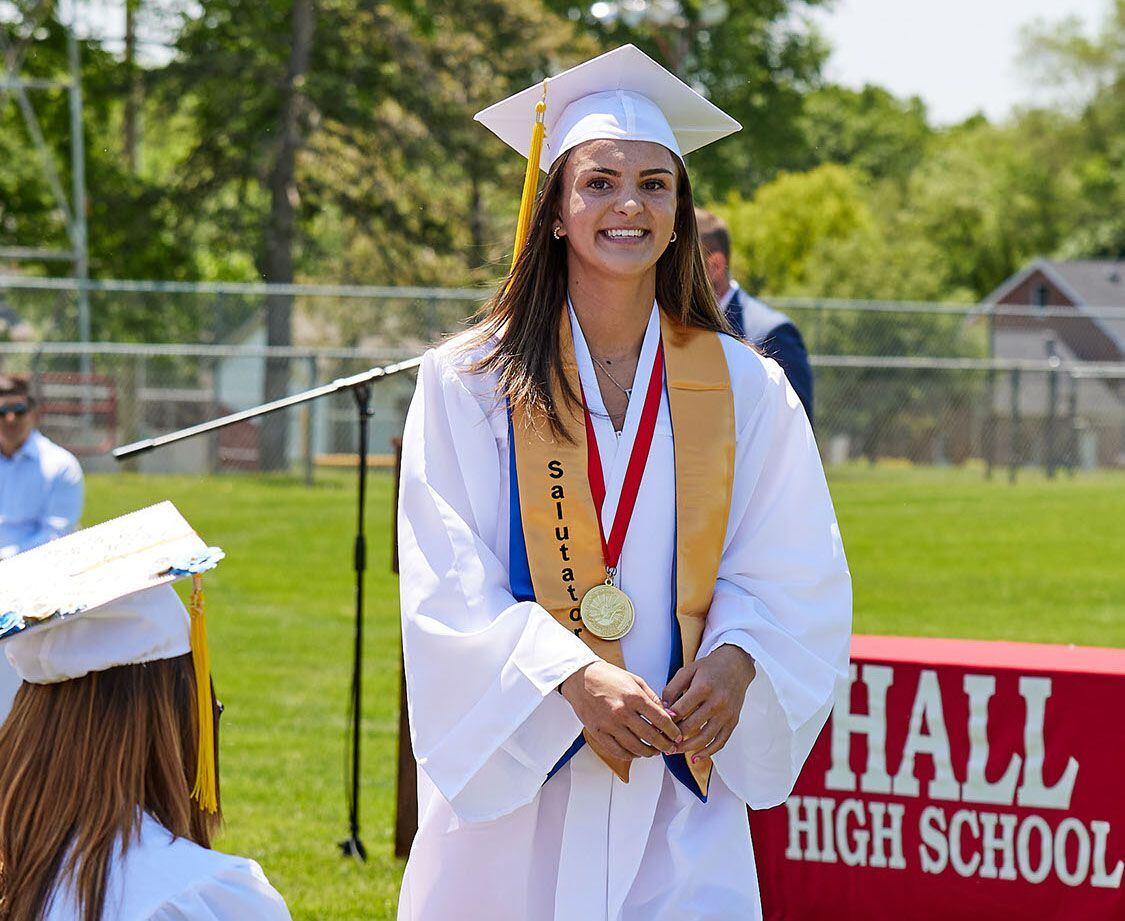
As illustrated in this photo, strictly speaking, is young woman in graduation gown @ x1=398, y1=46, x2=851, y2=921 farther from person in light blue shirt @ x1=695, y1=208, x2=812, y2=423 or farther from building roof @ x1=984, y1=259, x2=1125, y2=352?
building roof @ x1=984, y1=259, x2=1125, y2=352

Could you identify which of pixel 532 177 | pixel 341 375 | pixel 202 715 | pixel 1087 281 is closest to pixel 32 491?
pixel 532 177

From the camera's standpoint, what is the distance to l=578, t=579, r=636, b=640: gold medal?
9.85 feet

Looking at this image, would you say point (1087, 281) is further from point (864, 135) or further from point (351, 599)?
point (351, 599)

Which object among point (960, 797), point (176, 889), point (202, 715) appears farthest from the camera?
point (960, 797)

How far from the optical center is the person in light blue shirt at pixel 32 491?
9375 mm

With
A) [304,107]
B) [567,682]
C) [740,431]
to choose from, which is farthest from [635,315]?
[304,107]

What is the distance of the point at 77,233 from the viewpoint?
23.7m

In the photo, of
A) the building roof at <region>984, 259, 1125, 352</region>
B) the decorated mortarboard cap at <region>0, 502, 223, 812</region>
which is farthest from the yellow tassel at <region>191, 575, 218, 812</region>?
the building roof at <region>984, 259, 1125, 352</region>

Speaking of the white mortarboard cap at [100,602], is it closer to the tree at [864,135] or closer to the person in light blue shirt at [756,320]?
the person in light blue shirt at [756,320]

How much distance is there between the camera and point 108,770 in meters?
2.50

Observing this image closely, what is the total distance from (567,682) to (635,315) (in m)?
0.83

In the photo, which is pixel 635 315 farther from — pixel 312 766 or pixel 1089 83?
pixel 1089 83

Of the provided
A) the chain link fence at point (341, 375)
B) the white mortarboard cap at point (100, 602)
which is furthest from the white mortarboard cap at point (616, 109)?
the chain link fence at point (341, 375)

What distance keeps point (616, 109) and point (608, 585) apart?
0.98 metres
